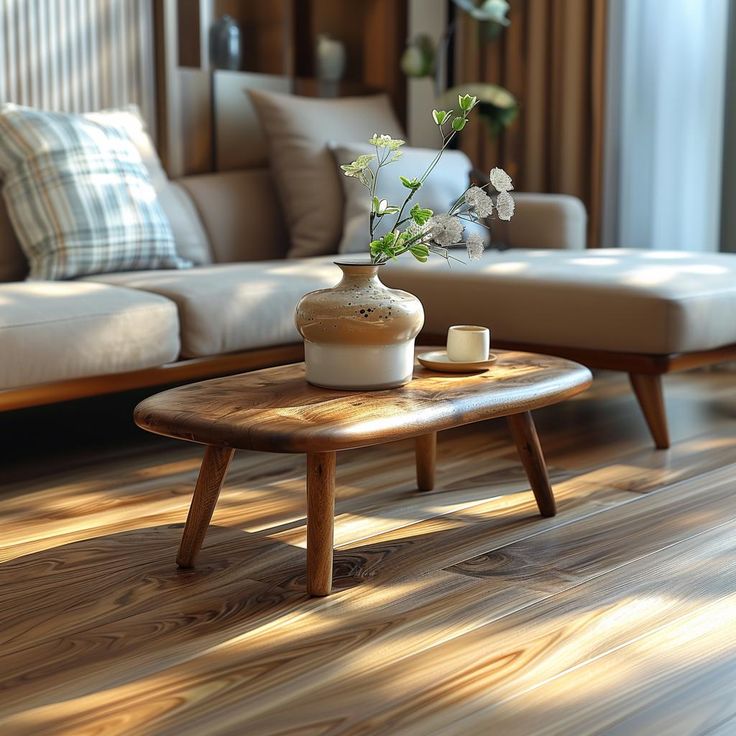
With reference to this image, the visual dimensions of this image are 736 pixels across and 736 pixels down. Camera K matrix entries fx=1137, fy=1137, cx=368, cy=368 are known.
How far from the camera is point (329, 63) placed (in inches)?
172

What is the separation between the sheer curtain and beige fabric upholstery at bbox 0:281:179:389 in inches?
88.4

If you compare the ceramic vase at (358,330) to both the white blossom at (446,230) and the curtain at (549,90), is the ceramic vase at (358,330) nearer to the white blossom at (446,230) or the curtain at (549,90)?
the white blossom at (446,230)

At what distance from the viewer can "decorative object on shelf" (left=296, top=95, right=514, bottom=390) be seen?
1852 millimetres

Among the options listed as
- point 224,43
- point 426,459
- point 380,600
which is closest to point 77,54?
point 224,43

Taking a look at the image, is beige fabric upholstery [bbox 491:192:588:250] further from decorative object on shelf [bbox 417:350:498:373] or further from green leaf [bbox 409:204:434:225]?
green leaf [bbox 409:204:434:225]

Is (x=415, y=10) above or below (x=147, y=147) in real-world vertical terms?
above

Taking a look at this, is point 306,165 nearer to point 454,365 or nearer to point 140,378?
point 140,378

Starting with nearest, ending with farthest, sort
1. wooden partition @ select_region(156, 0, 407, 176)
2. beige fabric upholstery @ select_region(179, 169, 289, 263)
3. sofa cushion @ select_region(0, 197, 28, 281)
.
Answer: sofa cushion @ select_region(0, 197, 28, 281), beige fabric upholstery @ select_region(179, 169, 289, 263), wooden partition @ select_region(156, 0, 407, 176)

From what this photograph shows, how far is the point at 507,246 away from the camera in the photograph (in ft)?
11.8

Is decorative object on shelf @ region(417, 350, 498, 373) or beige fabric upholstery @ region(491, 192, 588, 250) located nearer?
decorative object on shelf @ region(417, 350, 498, 373)

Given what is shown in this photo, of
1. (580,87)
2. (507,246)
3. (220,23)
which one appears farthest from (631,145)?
(220,23)

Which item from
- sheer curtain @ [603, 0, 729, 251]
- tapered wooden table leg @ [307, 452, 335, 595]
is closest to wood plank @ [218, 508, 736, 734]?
tapered wooden table leg @ [307, 452, 335, 595]

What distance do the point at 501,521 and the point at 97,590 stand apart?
0.76 metres

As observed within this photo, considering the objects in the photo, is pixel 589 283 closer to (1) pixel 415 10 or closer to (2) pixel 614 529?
(2) pixel 614 529
